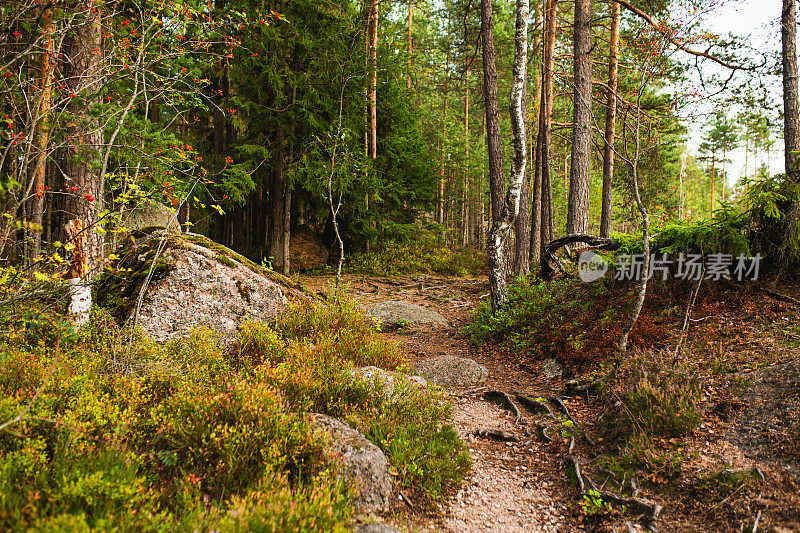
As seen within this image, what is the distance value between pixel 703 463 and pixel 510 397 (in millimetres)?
2633

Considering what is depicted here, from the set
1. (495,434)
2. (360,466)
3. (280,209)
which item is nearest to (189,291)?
(360,466)

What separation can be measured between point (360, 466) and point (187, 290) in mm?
4107

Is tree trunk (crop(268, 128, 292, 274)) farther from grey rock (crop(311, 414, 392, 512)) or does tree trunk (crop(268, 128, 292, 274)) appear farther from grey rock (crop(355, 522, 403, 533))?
grey rock (crop(355, 522, 403, 533))

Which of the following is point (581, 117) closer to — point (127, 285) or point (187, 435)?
point (127, 285)

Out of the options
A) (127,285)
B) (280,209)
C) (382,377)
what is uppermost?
(280,209)

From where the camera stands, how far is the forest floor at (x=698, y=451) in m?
3.15

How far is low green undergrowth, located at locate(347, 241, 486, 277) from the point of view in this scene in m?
17.9

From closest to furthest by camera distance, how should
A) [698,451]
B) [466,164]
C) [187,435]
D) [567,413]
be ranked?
[187,435]
[698,451]
[567,413]
[466,164]

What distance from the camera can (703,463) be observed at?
11.6 ft

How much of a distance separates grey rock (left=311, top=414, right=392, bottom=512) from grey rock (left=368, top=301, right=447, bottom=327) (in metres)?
6.09

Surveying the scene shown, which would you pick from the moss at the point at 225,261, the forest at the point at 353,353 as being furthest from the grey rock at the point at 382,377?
the moss at the point at 225,261

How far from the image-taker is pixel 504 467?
4207 mm

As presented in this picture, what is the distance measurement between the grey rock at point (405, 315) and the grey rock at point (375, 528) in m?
6.95

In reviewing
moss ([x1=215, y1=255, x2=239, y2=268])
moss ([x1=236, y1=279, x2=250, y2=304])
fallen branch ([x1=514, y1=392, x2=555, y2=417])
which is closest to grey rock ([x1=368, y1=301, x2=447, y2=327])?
moss ([x1=236, y1=279, x2=250, y2=304])
